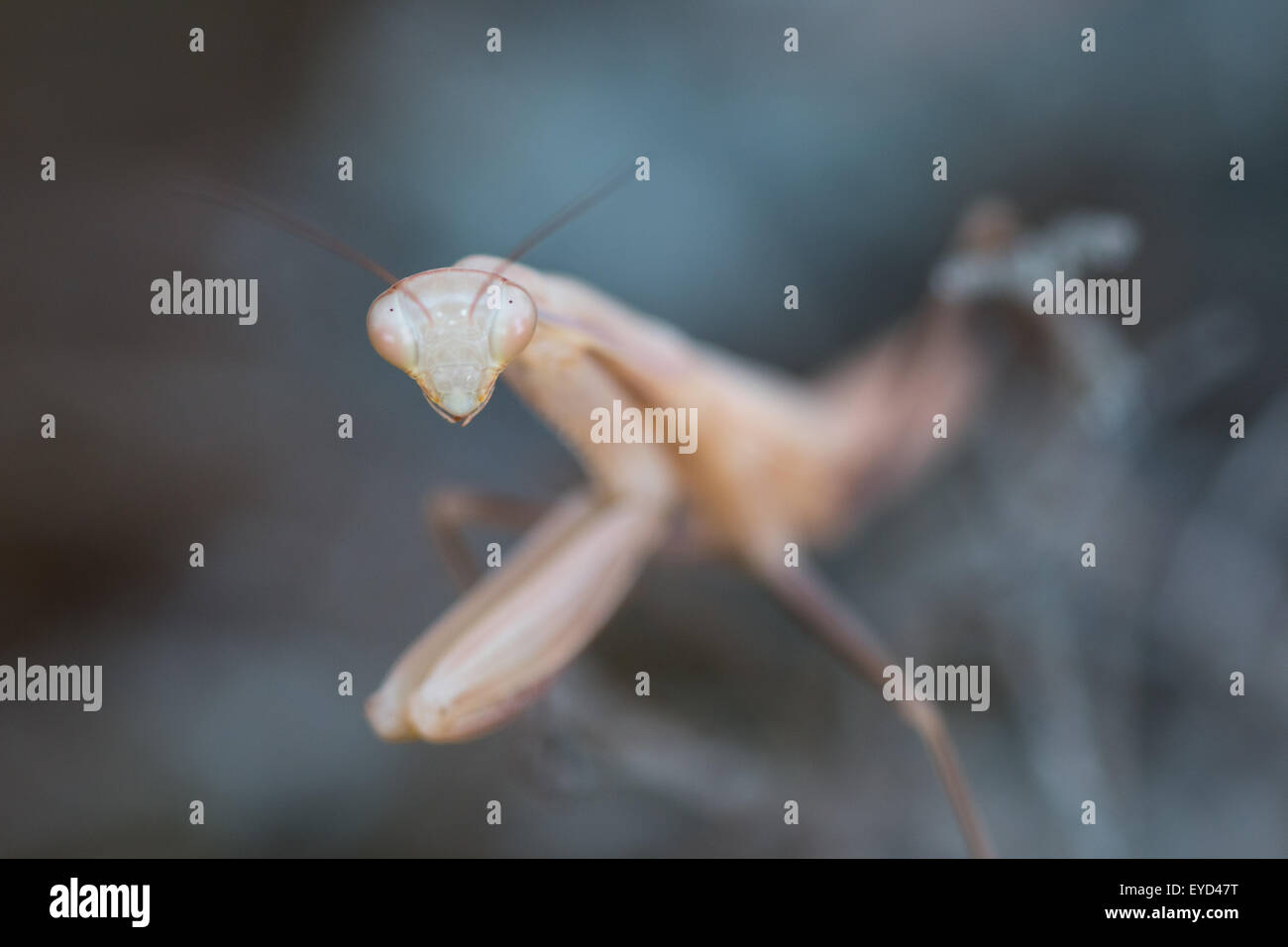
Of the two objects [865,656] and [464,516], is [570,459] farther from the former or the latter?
[865,656]

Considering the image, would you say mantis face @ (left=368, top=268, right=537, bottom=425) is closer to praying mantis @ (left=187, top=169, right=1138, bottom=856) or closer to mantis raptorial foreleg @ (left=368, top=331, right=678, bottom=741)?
praying mantis @ (left=187, top=169, right=1138, bottom=856)

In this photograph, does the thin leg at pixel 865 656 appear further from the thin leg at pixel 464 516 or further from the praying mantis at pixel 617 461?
the thin leg at pixel 464 516

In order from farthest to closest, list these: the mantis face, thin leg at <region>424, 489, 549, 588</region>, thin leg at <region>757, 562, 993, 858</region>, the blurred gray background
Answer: the blurred gray background, thin leg at <region>424, 489, 549, 588</region>, thin leg at <region>757, 562, 993, 858</region>, the mantis face

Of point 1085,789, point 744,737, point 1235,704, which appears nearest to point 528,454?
point 744,737

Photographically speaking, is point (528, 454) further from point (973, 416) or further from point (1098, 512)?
point (1098, 512)

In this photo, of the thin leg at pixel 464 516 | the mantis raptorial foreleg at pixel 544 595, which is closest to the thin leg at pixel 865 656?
the mantis raptorial foreleg at pixel 544 595

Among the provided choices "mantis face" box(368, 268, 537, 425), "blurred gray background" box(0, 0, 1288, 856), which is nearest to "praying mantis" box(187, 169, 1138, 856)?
"mantis face" box(368, 268, 537, 425)
